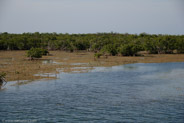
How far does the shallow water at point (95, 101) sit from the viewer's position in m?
23.5

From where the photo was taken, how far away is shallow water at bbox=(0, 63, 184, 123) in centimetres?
2350

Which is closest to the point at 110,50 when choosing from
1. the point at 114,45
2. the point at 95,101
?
the point at 114,45

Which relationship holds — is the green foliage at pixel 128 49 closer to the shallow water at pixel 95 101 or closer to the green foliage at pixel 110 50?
the green foliage at pixel 110 50

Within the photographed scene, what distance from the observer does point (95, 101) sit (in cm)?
2897

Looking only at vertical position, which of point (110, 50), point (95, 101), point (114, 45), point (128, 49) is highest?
point (114, 45)

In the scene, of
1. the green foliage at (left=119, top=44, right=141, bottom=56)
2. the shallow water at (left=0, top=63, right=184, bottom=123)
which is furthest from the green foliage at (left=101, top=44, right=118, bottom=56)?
the shallow water at (left=0, top=63, right=184, bottom=123)

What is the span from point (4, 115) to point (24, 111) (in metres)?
1.97

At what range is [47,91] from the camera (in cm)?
3416

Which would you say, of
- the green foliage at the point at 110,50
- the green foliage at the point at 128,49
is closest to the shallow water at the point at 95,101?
the green foliage at the point at 128,49

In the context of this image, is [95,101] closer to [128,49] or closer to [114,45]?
[128,49]

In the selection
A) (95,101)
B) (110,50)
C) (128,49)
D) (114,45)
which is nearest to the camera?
(95,101)

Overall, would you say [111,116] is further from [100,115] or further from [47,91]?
[47,91]

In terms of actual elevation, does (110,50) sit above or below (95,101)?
above

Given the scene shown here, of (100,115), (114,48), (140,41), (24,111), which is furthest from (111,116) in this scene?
(140,41)
